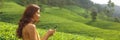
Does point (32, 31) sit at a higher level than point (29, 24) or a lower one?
lower

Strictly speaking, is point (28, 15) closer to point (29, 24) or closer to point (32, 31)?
point (29, 24)

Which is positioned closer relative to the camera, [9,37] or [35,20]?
[35,20]

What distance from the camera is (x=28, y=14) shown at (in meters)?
8.12

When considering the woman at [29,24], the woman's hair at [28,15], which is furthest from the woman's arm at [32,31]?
the woman's hair at [28,15]

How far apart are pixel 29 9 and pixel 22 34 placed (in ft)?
2.17

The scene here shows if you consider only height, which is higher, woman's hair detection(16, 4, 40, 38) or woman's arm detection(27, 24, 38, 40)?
woman's hair detection(16, 4, 40, 38)

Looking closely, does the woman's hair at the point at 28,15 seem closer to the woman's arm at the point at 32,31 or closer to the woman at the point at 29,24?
the woman at the point at 29,24

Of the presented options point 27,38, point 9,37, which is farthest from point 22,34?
point 9,37

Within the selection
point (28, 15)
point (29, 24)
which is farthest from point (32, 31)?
point (28, 15)

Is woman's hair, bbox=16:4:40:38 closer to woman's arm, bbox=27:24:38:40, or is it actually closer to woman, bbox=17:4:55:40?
woman, bbox=17:4:55:40

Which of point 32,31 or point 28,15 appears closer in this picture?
point 32,31

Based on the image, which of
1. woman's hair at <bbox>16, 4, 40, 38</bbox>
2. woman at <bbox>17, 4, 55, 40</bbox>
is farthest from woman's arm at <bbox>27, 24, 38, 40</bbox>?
woman's hair at <bbox>16, 4, 40, 38</bbox>

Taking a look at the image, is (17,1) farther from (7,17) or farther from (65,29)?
(65,29)

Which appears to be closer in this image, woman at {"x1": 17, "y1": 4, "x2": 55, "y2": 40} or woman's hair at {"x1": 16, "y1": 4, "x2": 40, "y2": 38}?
woman at {"x1": 17, "y1": 4, "x2": 55, "y2": 40}
